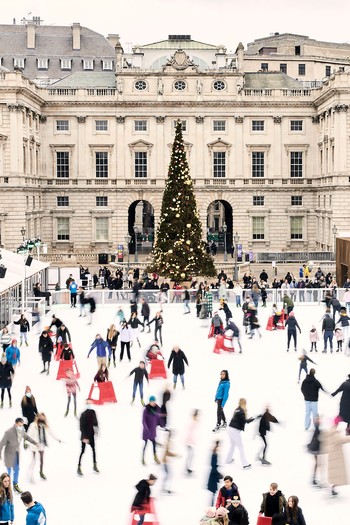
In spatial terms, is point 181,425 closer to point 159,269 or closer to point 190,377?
point 190,377

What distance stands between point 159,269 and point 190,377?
73.4ft

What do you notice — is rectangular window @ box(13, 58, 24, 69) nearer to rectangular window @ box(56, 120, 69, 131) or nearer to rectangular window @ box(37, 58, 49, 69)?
rectangular window @ box(37, 58, 49, 69)

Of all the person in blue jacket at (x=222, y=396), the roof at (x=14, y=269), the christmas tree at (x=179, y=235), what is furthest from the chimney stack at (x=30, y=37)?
the person in blue jacket at (x=222, y=396)

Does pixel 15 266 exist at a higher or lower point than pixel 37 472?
higher

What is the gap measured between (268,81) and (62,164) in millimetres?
16753

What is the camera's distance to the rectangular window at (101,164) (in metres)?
74.6

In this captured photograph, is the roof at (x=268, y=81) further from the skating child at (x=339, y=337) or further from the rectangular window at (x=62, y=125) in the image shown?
the skating child at (x=339, y=337)

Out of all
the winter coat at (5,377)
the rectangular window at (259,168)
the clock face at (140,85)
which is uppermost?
the clock face at (140,85)

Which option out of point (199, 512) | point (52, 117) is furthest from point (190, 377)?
point (52, 117)

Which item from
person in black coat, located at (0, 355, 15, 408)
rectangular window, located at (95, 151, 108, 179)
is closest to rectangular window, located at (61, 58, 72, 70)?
rectangular window, located at (95, 151, 108, 179)

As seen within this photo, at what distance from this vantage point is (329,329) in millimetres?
30500

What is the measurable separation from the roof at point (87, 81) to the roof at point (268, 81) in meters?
10.3

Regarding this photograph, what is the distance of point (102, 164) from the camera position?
2940 inches

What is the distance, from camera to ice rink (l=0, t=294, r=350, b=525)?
17016mm
